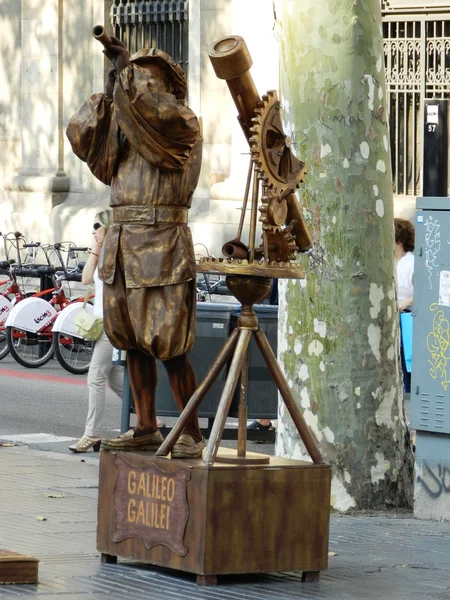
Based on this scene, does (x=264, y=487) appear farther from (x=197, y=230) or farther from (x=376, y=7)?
(x=197, y=230)

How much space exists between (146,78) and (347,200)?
2.40 m

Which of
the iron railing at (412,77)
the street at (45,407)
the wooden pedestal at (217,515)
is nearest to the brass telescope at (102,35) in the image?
the wooden pedestal at (217,515)

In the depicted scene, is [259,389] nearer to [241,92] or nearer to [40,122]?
A: [241,92]

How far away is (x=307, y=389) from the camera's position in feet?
31.9

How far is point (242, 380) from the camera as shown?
7.56 meters

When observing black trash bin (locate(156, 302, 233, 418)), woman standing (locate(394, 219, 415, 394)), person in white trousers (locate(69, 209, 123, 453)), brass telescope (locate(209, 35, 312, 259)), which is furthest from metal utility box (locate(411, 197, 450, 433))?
woman standing (locate(394, 219, 415, 394))

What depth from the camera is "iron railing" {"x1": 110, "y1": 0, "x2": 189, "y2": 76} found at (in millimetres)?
23766

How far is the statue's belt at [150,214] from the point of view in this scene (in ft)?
25.2

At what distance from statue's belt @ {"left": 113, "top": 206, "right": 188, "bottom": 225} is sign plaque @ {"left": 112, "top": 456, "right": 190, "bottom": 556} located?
1127mm

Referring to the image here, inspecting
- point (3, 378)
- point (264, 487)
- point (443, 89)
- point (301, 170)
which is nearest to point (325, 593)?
point (264, 487)

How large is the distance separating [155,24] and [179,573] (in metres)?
17.6

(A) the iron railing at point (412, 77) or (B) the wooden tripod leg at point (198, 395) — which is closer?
(B) the wooden tripod leg at point (198, 395)

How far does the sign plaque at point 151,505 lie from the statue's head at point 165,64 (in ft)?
5.89

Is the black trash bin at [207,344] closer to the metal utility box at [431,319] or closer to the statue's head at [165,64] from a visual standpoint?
the metal utility box at [431,319]
